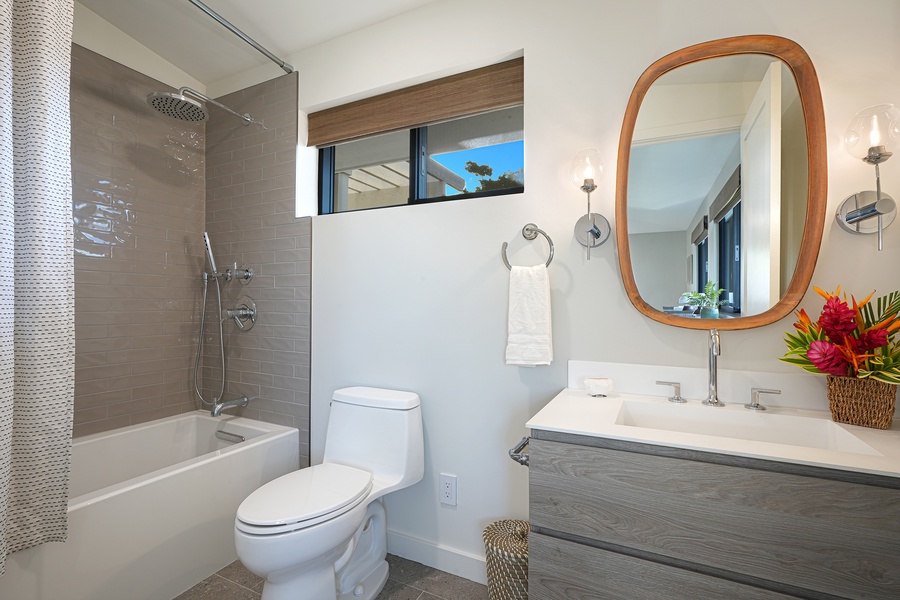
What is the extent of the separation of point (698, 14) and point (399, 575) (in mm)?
2413

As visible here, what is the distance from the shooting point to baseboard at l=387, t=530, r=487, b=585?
1.78m

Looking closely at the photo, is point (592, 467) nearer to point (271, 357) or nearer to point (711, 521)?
point (711, 521)

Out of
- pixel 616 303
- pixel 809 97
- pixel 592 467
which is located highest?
pixel 809 97

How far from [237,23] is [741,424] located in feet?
9.00

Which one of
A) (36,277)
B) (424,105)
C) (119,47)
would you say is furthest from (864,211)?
(119,47)

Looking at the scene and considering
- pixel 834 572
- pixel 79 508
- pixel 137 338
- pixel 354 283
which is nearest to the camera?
pixel 834 572

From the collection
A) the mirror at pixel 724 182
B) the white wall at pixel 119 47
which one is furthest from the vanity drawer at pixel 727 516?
the white wall at pixel 119 47

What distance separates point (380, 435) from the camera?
6.03ft

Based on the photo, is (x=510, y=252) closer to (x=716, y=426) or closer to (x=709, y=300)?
(x=709, y=300)

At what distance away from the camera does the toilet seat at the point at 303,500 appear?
134 cm

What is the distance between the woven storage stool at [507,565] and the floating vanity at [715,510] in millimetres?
302

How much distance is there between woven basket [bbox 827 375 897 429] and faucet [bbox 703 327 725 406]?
0.29 meters

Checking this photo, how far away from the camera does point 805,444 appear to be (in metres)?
1.24

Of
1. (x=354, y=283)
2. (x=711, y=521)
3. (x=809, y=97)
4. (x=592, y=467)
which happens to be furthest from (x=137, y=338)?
(x=809, y=97)
